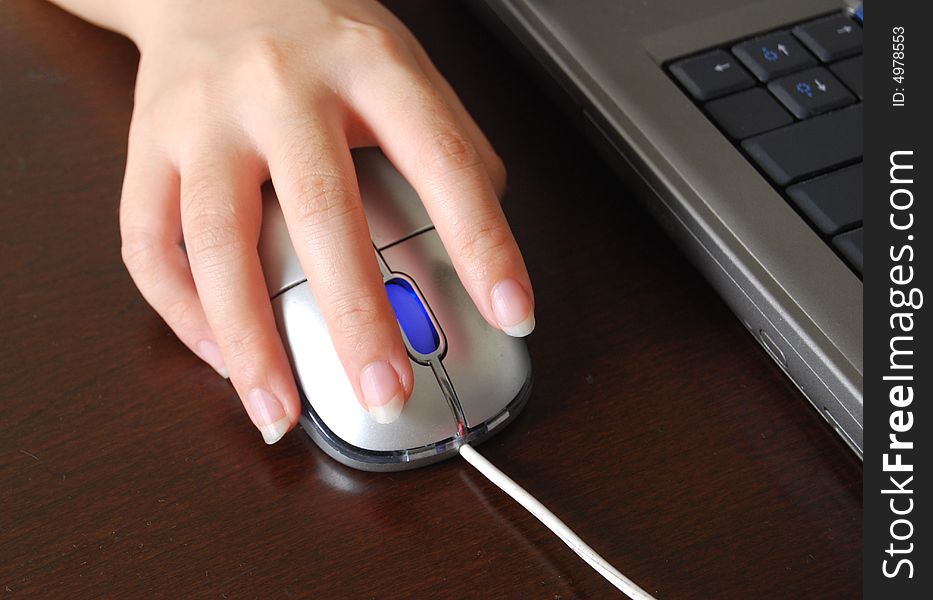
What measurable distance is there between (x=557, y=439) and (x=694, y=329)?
109 millimetres

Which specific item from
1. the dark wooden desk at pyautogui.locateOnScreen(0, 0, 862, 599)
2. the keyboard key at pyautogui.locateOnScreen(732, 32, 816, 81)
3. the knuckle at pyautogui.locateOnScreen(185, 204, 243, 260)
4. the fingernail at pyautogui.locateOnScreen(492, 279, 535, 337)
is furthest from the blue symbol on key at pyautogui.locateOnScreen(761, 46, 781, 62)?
the knuckle at pyautogui.locateOnScreen(185, 204, 243, 260)

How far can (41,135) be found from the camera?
0.64 meters

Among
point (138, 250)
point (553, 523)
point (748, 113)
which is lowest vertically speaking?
point (553, 523)

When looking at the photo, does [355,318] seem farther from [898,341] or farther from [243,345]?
[898,341]

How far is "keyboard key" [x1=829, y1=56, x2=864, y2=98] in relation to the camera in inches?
21.6

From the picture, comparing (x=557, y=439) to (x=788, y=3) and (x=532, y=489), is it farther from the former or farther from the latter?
(x=788, y=3)


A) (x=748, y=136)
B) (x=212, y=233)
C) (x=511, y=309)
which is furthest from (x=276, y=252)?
(x=748, y=136)

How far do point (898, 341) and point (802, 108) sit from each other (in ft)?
0.50

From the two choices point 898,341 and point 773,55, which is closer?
point 898,341

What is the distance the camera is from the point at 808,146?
0.52m

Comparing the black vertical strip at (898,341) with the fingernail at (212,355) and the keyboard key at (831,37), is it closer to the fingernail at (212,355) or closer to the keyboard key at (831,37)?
the keyboard key at (831,37)

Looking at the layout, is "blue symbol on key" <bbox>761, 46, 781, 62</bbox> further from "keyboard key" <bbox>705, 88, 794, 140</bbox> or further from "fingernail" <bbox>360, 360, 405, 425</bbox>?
"fingernail" <bbox>360, 360, 405, 425</bbox>

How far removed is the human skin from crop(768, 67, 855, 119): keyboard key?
17cm

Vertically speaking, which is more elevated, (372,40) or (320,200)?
(372,40)
